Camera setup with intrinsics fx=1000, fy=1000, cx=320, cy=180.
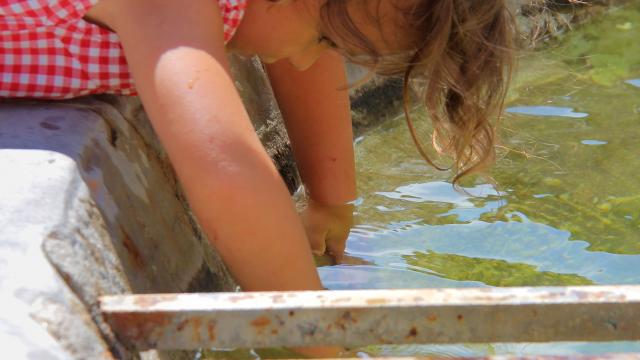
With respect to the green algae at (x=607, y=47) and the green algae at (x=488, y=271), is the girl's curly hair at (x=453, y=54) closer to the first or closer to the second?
the green algae at (x=488, y=271)

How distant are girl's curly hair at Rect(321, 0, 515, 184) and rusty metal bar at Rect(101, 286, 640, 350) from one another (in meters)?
0.76

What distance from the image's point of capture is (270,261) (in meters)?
1.60

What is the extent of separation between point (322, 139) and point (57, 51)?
755 millimetres

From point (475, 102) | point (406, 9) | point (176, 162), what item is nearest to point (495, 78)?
point (475, 102)

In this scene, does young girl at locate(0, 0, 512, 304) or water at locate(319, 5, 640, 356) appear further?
water at locate(319, 5, 640, 356)

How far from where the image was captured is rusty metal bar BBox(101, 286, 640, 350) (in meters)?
1.25

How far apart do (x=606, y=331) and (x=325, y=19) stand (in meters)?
0.87

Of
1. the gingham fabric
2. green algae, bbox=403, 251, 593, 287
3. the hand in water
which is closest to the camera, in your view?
the gingham fabric

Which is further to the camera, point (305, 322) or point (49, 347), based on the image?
point (305, 322)

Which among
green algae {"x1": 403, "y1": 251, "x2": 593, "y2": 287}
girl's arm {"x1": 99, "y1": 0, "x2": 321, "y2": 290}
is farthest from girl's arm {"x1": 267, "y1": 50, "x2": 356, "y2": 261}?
girl's arm {"x1": 99, "y1": 0, "x2": 321, "y2": 290}

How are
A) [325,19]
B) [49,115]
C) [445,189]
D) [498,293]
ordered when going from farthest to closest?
[445,189]
[325,19]
[49,115]
[498,293]

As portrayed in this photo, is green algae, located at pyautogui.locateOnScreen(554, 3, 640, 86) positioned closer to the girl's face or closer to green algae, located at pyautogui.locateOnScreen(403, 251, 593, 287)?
green algae, located at pyautogui.locateOnScreen(403, 251, 593, 287)

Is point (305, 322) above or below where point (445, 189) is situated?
above

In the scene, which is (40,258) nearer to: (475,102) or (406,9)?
(406,9)
